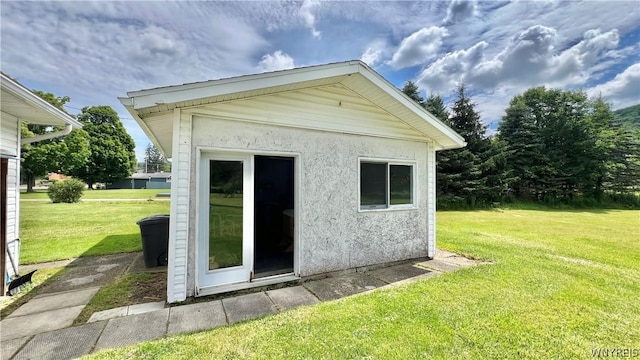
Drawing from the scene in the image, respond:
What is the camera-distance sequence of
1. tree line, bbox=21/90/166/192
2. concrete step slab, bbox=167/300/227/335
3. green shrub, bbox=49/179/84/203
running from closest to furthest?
concrete step slab, bbox=167/300/227/335, green shrub, bbox=49/179/84/203, tree line, bbox=21/90/166/192

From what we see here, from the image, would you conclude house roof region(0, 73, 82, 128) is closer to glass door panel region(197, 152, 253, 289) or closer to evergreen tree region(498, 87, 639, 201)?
glass door panel region(197, 152, 253, 289)

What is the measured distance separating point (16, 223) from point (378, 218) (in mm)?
6835

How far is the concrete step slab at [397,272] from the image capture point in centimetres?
499

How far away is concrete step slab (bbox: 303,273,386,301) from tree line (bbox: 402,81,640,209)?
1805 cm

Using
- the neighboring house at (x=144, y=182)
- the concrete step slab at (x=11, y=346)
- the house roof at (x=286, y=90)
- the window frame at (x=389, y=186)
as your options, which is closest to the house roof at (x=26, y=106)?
the house roof at (x=286, y=90)

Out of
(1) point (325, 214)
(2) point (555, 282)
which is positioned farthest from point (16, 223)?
(2) point (555, 282)

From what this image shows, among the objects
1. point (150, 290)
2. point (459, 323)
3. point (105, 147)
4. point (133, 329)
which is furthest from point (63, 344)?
point (105, 147)

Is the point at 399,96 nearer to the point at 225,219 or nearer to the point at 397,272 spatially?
the point at 397,272

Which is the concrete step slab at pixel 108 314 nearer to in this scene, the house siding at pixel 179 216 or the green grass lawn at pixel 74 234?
the house siding at pixel 179 216

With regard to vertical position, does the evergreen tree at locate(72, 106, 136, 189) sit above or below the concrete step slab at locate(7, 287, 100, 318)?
above

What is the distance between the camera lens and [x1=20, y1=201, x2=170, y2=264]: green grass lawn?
21.8 ft

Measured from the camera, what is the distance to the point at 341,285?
4.58 meters

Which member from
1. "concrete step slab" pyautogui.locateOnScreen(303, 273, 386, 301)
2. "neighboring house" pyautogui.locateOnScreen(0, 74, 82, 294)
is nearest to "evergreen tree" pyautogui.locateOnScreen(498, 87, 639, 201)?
"concrete step slab" pyautogui.locateOnScreen(303, 273, 386, 301)

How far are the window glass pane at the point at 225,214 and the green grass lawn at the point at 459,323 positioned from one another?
134 centimetres
